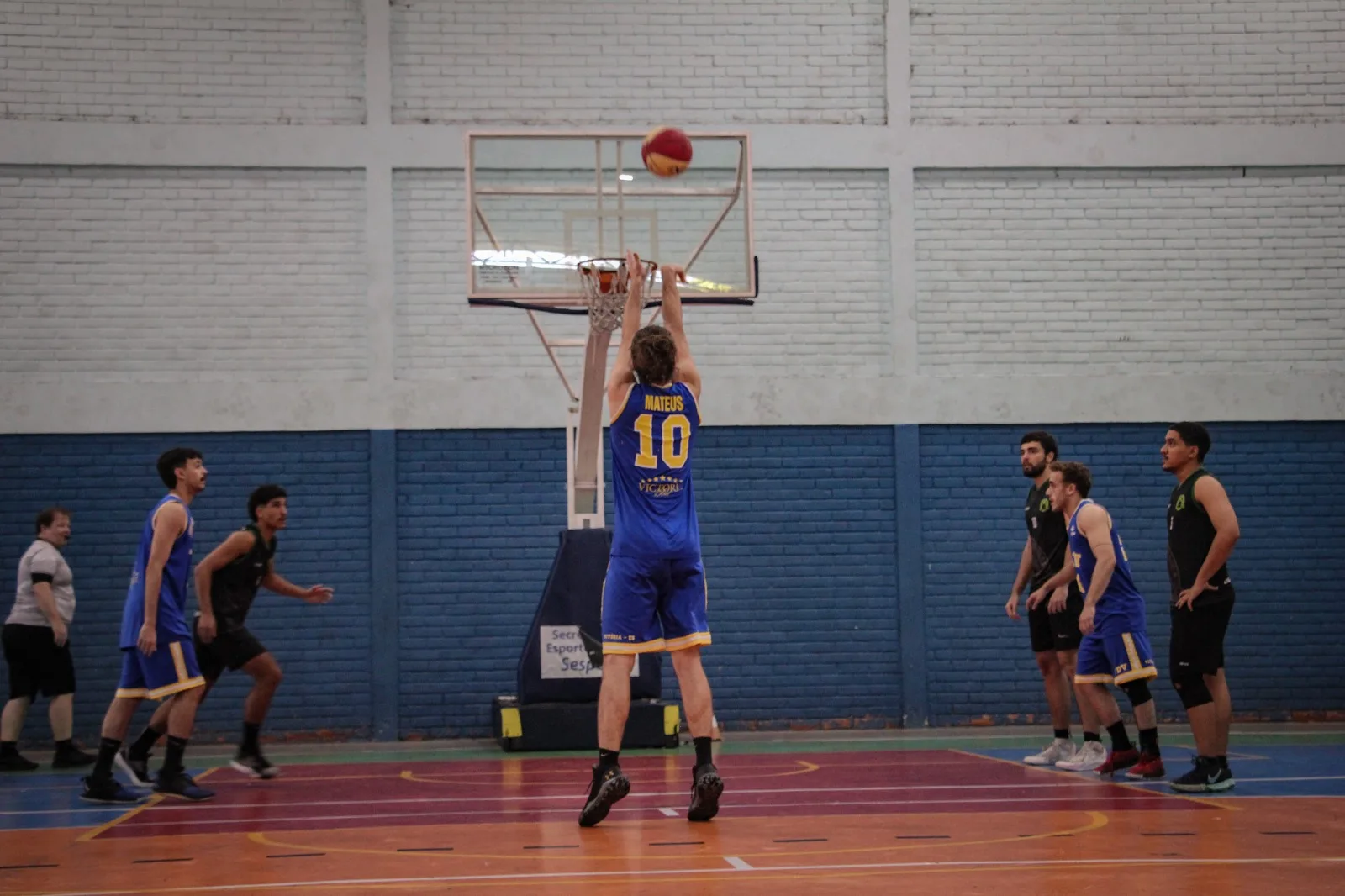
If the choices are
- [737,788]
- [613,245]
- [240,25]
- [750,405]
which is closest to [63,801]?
[737,788]

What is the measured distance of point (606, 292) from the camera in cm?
970

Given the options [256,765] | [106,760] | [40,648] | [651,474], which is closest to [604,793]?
[651,474]

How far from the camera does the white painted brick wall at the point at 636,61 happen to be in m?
13.7

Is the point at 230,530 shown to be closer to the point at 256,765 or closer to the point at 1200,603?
the point at 256,765

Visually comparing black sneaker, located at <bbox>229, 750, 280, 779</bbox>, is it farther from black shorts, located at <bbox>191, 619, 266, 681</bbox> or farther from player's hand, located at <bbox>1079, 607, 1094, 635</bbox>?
player's hand, located at <bbox>1079, 607, 1094, 635</bbox>

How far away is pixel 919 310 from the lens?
13.9m

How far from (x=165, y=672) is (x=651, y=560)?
3335 mm

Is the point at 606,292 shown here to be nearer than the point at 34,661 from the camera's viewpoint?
Yes

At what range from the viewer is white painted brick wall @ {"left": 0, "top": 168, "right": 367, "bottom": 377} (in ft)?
43.7

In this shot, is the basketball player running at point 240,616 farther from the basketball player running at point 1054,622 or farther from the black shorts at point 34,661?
the basketball player running at point 1054,622

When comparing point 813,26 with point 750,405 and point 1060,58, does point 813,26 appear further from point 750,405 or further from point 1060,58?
point 750,405

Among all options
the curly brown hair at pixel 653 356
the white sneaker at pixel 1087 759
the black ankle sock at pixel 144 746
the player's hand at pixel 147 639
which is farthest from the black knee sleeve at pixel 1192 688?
the black ankle sock at pixel 144 746

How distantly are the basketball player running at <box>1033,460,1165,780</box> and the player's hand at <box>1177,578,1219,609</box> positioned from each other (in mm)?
547

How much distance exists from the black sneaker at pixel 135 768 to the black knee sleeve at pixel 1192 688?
631 cm
